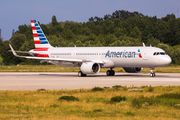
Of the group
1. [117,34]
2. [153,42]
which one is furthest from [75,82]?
[117,34]

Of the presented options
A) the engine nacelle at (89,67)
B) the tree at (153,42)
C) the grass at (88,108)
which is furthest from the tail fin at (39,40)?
the tree at (153,42)

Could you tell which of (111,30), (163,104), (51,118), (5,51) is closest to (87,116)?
(51,118)

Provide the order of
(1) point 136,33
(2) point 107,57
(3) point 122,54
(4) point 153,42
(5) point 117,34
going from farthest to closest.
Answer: (5) point 117,34, (1) point 136,33, (4) point 153,42, (2) point 107,57, (3) point 122,54

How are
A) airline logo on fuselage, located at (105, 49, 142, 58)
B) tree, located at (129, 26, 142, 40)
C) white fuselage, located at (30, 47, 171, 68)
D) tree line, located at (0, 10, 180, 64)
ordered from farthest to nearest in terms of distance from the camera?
tree, located at (129, 26, 142, 40) → tree line, located at (0, 10, 180, 64) → airline logo on fuselage, located at (105, 49, 142, 58) → white fuselage, located at (30, 47, 171, 68)

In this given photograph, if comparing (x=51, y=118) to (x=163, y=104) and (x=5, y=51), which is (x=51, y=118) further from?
(x=5, y=51)

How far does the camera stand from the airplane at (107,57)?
136ft

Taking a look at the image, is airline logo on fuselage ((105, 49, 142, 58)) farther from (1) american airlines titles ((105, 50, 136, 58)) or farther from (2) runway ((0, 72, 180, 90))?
(2) runway ((0, 72, 180, 90))

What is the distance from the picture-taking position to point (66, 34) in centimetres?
16800

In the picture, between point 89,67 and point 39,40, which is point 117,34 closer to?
point 39,40

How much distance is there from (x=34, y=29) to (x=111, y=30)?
428ft

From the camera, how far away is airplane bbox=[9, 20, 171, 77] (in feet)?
136

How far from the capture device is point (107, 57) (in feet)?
147

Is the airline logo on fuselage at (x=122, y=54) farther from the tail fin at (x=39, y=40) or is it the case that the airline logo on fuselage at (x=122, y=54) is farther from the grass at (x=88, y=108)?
the grass at (x=88, y=108)

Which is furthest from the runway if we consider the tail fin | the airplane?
the tail fin
